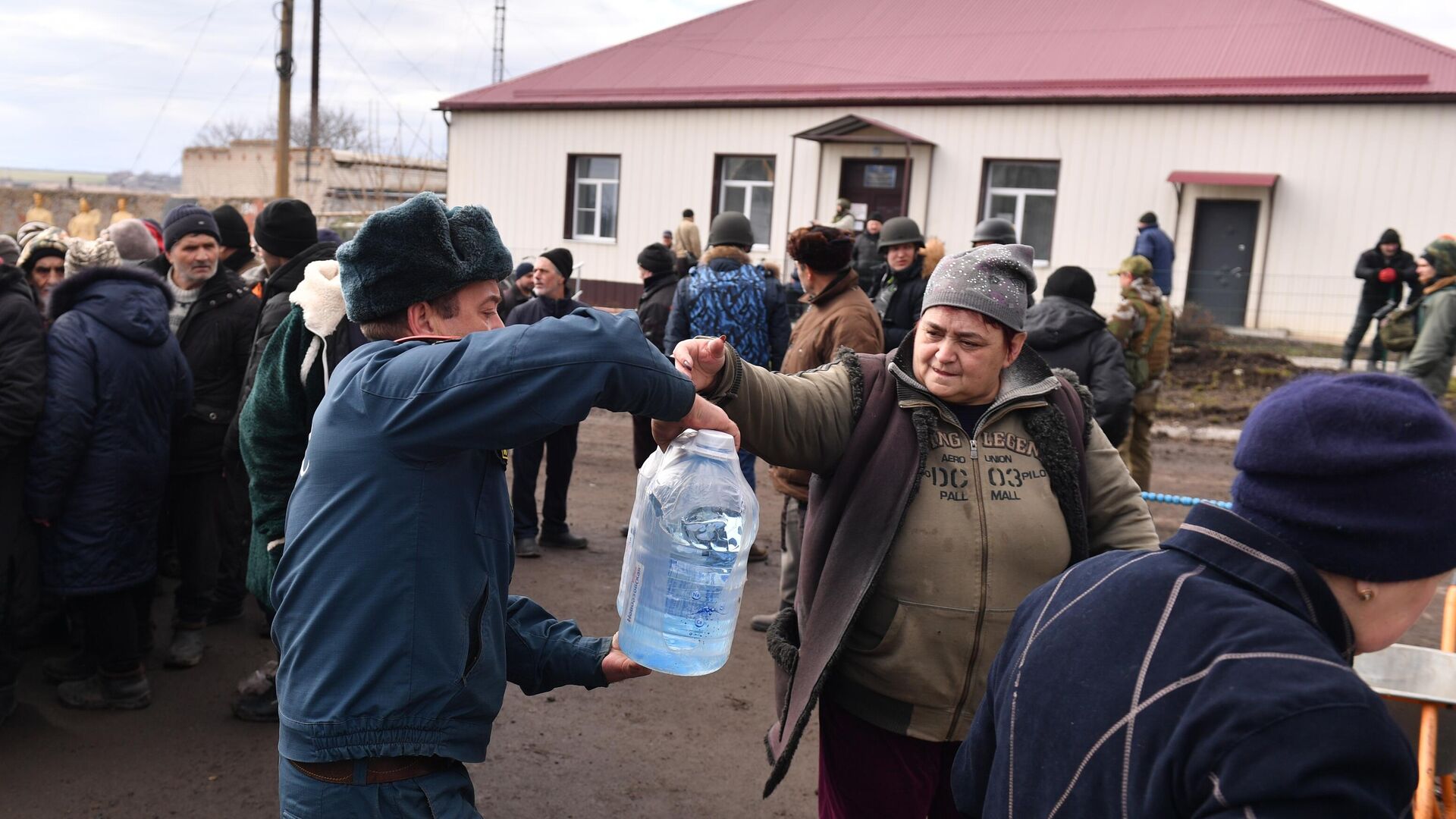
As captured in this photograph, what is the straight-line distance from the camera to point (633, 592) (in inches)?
93.0

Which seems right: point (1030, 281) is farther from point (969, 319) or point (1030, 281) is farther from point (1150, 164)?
point (1150, 164)

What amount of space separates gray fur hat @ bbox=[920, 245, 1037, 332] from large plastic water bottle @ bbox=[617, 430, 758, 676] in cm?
83

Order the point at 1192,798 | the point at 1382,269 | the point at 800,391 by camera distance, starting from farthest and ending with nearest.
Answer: the point at 1382,269 < the point at 800,391 < the point at 1192,798

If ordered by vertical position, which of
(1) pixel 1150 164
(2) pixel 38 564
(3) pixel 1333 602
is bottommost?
(2) pixel 38 564

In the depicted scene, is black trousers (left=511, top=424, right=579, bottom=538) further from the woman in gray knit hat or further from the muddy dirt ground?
the woman in gray knit hat

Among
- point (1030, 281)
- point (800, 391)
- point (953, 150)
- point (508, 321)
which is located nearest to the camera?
point (800, 391)

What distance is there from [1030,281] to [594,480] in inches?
266

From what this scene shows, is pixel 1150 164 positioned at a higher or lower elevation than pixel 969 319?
higher

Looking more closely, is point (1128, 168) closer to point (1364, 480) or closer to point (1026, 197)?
point (1026, 197)

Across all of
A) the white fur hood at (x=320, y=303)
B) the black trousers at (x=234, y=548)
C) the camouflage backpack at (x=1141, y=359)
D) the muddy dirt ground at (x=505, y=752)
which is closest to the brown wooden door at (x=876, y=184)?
the camouflage backpack at (x=1141, y=359)

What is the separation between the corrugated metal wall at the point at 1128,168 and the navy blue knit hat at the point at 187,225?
16071 millimetres

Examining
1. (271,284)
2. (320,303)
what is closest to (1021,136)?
(271,284)

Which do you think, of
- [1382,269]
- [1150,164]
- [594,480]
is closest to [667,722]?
[594,480]

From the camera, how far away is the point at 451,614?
2053 mm
